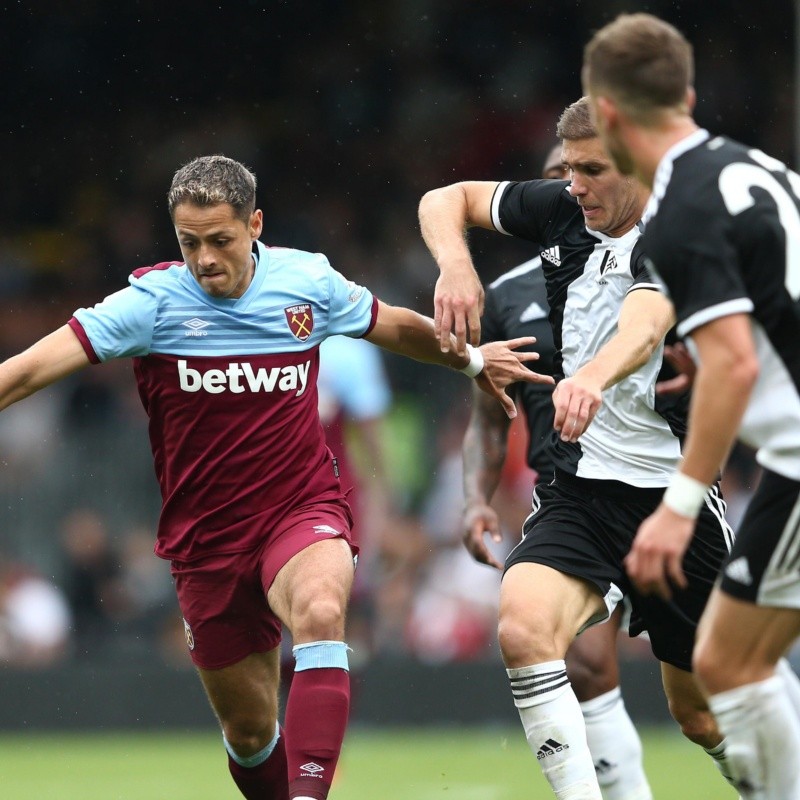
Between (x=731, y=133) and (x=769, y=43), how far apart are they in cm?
147

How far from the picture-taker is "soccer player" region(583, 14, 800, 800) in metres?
4.00

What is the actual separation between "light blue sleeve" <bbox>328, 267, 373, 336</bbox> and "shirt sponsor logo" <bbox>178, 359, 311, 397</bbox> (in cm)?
30

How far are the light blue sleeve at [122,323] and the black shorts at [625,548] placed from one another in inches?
62.1

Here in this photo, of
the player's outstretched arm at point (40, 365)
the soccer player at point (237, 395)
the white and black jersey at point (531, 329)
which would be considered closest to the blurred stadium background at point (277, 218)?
the white and black jersey at point (531, 329)

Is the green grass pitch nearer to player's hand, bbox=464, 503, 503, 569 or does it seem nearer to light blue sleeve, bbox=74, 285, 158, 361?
player's hand, bbox=464, 503, 503, 569

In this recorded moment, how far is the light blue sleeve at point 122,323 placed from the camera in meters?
5.69

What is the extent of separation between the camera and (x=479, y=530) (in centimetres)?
695

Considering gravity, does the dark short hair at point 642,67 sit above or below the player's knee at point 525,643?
above

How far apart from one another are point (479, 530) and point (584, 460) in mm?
1071

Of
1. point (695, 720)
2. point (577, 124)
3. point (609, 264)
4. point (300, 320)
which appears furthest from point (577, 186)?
point (695, 720)

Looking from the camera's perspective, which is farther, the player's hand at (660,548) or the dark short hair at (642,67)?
the dark short hair at (642,67)

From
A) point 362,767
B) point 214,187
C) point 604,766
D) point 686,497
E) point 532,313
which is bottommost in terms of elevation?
point 362,767

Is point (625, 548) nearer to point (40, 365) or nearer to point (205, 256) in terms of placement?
point (205, 256)

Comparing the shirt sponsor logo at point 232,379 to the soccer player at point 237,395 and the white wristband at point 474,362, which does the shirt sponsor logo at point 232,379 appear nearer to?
the soccer player at point 237,395
